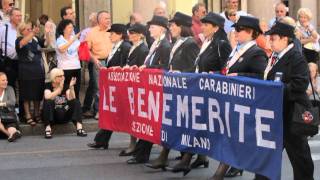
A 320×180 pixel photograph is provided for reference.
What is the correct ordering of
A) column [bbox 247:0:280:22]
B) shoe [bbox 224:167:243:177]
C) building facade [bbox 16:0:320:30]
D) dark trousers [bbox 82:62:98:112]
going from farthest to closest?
building facade [bbox 16:0:320:30] → column [bbox 247:0:280:22] → dark trousers [bbox 82:62:98:112] → shoe [bbox 224:167:243:177]

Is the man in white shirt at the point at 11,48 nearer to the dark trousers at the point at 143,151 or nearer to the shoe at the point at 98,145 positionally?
the shoe at the point at 98,145

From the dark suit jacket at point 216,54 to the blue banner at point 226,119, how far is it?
15.2 inches

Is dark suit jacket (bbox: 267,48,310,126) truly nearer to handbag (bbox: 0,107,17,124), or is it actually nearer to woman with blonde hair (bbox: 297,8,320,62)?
handbag (bbox: 0,107,17,124)

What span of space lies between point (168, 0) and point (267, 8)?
3083 millimetres

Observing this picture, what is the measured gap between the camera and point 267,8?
18.8 metres

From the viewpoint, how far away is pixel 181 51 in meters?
A: 9.00

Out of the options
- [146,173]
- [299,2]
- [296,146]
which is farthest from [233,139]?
[299,2]

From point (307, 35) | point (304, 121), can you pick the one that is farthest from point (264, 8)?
point (304, 121)

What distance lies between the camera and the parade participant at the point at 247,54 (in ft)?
25.5

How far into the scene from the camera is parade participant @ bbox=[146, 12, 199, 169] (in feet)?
29.5

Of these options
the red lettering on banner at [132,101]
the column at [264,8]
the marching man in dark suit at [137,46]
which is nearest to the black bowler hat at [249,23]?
the red lettering on banner at [132,101]

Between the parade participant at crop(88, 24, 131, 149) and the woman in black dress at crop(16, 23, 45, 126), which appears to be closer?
the parade participant at crop(88, 24, 131, 149)

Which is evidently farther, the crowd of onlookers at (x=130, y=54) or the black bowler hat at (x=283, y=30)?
the crowd of onlookers at (x=130, y=54)

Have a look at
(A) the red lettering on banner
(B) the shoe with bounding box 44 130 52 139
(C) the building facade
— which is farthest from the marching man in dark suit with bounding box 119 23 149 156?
(C) the building facade
